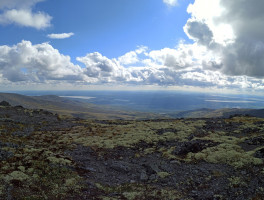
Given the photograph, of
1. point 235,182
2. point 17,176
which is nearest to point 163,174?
point 235,182

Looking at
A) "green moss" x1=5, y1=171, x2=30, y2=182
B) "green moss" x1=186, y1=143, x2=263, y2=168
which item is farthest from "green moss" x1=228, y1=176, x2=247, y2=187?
"green moss" x1=5, y1=171, x2=30, y2=182

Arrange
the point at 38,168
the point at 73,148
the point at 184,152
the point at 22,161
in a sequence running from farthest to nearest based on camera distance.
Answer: the point at 73,148 → the point at 184,152 → the point at 22,161 → the point at 38,168

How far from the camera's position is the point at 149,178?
19547 millimetres

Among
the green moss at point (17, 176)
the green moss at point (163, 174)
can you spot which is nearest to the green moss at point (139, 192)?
the green moss at point (163, 174)

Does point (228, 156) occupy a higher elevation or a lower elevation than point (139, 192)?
higher

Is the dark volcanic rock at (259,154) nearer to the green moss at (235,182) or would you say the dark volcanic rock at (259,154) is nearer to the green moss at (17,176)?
the green moss at (235,182)

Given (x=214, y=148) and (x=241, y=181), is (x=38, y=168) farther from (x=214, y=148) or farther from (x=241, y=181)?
(x=214, y=148)

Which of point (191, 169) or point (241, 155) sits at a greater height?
point (241, 155)

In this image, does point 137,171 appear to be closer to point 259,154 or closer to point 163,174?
point 163,174

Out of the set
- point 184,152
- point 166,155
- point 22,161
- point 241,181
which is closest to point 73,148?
point 22,161

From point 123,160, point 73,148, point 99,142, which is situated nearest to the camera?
point 123,160

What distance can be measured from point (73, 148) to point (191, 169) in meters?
19.3

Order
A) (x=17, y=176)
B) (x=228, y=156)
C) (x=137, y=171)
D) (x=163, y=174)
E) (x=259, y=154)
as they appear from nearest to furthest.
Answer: (x=17, y=176)
(x=163, y=174)
(x=137, y=171)
(x=259, y=154)
(x=228, y=156)

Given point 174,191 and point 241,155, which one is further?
point 241,155
